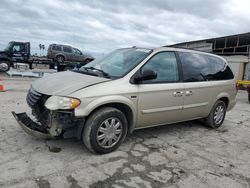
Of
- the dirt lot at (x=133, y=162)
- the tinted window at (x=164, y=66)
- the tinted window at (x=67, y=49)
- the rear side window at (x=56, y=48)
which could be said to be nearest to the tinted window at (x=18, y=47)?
the rear side window at (x=56, y=48)

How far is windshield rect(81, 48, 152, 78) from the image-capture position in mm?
4141

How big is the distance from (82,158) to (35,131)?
80cm

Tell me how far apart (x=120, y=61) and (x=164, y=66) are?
81cm

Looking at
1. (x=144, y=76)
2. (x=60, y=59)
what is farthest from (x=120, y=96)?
(x=60, y=59)

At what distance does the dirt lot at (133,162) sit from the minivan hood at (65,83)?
94 cm

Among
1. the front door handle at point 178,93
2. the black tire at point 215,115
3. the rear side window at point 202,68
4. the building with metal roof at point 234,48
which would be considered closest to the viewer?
the front door handle at point 178,93

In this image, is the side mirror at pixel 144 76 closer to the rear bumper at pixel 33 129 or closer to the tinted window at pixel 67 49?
the rear bumper at pixel 33 129

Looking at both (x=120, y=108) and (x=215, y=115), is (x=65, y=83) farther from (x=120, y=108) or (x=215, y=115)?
(x=215, y=115)

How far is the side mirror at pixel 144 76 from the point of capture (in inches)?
156

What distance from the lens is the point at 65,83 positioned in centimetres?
380

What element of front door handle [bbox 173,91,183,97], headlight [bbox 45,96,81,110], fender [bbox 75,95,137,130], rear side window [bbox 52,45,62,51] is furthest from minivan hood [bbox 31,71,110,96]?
rear side window [bbox 52,45,62,51]

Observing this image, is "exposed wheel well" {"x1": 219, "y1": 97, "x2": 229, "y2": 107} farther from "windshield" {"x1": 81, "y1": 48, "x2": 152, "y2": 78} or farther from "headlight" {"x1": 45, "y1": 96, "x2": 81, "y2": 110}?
"headlight" {"x1": 45, "y1": 96, "x2": 81, "y2": 110}

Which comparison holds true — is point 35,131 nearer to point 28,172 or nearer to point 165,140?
point 28,172

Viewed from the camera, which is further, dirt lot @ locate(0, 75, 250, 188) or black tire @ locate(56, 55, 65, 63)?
black tire @ locate(56, 55, 65, 63)
